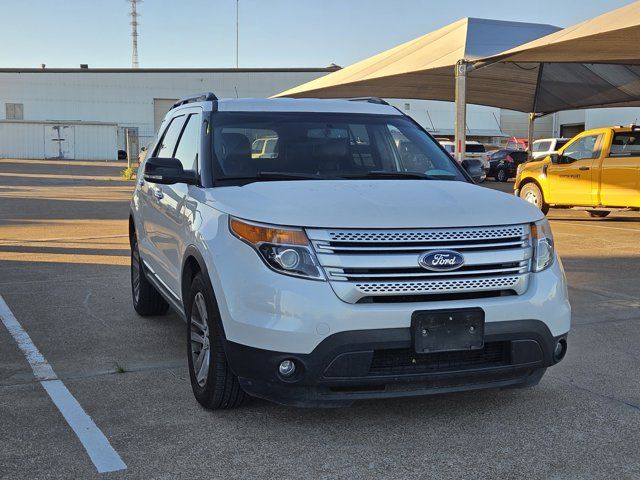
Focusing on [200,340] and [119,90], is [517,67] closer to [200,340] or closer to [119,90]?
[200,340]

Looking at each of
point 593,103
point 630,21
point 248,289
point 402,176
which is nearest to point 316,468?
point 248,289

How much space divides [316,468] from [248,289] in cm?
91

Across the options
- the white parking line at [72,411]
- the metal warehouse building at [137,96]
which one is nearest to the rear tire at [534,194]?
the white parking line at [72,411]

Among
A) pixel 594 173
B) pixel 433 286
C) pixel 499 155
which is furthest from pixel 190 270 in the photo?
pixel 499 155

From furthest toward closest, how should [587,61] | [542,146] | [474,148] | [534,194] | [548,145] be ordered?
[474,148] → [542,146] → [548,145] → [587,61] → [534,194]

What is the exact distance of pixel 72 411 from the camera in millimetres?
4125

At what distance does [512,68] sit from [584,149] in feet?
21.1

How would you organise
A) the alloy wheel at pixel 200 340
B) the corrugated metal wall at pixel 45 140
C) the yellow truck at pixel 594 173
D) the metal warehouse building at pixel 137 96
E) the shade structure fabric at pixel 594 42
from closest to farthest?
1. the alloy wheel at pixel 200 340
2. the shade structure fabric at pixel 594 42
3. the yellow truck at pixel 594 173
4. the corrugated metal wall at pixel 45 140
5. the metal warehouse building at pixel 137 96

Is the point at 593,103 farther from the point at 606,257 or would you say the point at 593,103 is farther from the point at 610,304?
the point at 610,304

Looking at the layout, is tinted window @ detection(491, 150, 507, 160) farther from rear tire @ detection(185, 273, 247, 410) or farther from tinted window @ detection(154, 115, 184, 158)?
rear tire @ detection(185, 273, 247, 410)

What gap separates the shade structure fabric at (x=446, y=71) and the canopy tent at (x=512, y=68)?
2 centimetres

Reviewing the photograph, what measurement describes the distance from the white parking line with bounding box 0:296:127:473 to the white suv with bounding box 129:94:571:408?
633 mm

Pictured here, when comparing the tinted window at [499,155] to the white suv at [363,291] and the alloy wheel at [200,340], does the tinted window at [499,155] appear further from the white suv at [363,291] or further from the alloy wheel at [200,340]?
the alloy wheel at [200,340]

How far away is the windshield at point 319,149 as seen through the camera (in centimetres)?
458
